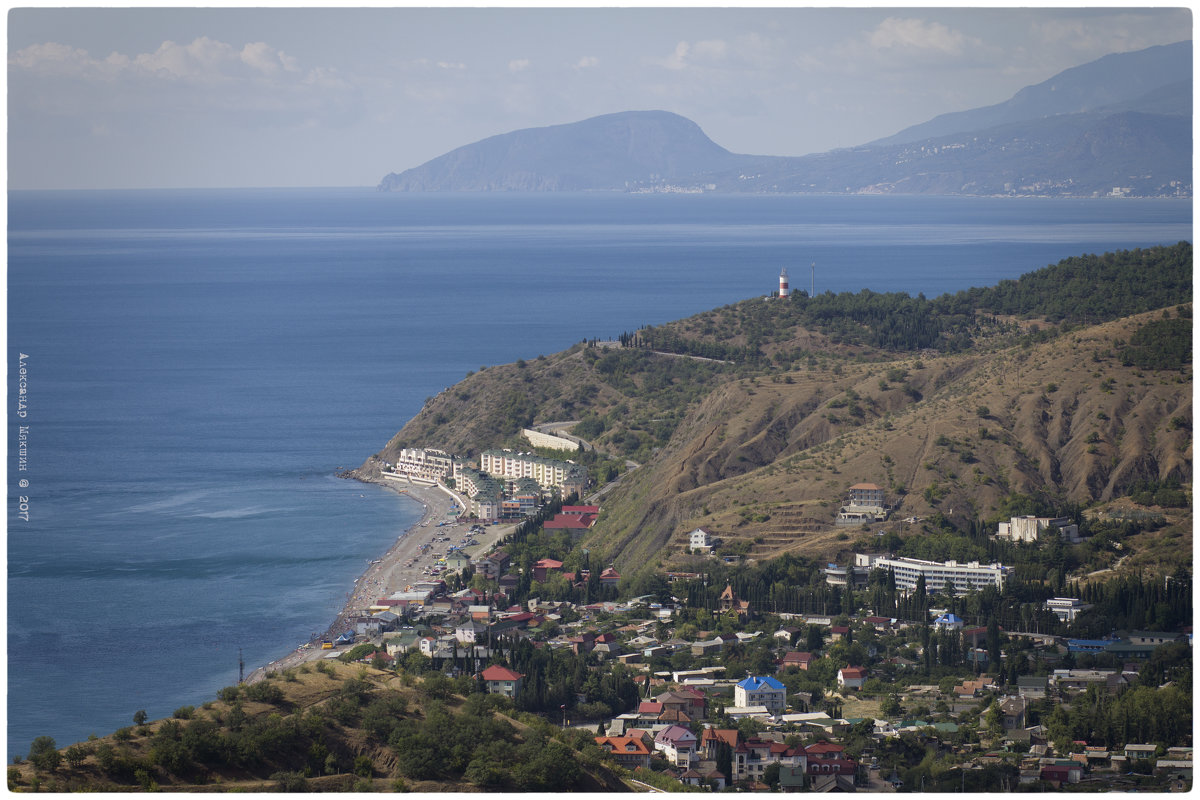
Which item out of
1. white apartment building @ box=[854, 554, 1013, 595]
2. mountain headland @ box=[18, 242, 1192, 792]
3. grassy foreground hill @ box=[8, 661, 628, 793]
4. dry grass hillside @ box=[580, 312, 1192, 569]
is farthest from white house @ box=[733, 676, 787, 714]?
dry grass hillside @ box=[580, 312, 1192, 569]

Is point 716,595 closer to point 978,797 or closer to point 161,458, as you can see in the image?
point 978,797

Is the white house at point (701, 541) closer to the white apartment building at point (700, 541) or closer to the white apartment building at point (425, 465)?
the white apartment building at point (700, 541)

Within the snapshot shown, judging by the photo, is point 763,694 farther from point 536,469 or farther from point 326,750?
point 536,469

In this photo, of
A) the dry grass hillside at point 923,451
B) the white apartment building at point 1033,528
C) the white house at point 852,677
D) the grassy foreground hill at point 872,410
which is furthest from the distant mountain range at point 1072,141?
the white house at point 852,677

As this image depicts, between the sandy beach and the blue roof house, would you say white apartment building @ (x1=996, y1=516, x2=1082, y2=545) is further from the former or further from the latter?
the sandy beach

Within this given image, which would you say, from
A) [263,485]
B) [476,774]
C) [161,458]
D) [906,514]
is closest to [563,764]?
[476,774]
